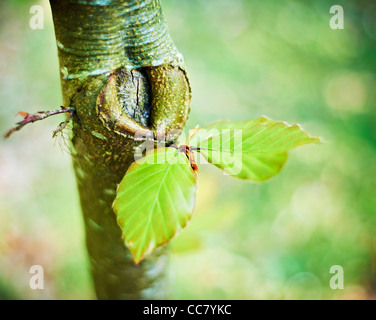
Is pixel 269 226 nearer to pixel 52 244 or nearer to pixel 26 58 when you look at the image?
pixel 52 244

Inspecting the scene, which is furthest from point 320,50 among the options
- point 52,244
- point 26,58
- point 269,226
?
point 52,244

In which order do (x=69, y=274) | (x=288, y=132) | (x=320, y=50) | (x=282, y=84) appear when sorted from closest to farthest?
1. (x=288, y=132)
2. (x=69, y=274)
3. (x=282, y=84)
4. (x=320, y=50)

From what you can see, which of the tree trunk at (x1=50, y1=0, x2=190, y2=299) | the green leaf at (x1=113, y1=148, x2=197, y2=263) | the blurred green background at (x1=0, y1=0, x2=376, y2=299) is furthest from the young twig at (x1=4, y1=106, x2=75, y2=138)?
the blurred green background at (x1=0, y1=0, x2=376, y2=299)

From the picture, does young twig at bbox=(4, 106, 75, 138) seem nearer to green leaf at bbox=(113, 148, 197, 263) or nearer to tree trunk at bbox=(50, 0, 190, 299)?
tree trunk at bbox=(50, 0, 190, 299)

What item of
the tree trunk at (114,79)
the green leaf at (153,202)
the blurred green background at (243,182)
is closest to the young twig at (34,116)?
the tree trunk at (114,79)

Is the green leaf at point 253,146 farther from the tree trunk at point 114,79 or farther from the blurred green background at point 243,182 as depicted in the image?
the blurred green background at point 243,182

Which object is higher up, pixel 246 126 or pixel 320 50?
pixel 320 50

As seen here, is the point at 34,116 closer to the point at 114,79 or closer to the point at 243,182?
the point at 114,79
